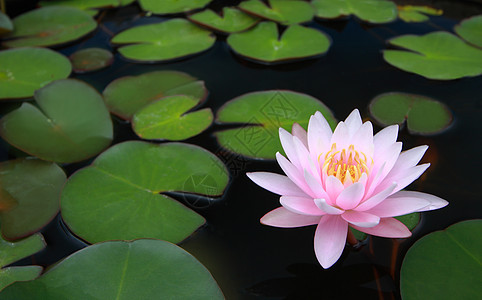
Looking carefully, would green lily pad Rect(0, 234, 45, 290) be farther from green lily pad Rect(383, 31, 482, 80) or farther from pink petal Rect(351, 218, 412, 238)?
green lily pad Rect(383, 31, 482, 80)

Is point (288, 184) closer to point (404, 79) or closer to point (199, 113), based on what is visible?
point (199, 113)

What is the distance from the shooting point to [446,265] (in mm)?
1184

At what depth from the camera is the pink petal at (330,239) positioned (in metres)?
1.07

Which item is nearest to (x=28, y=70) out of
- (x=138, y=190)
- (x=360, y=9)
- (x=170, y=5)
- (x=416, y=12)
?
(x=170, y=5)

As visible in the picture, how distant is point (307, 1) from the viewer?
290 cm

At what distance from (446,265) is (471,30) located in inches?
78.8

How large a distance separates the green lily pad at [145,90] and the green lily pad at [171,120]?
81mm

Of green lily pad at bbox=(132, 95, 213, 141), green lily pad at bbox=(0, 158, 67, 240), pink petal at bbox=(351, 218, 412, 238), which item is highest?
pink petal at bbox=(351, 218, 412, 238)

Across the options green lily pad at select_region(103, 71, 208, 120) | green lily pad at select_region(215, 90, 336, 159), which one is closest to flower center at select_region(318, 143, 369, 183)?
green lily pad at select_region(215, 90, 336, 159)

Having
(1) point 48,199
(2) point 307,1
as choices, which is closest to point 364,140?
(1) point 48,199

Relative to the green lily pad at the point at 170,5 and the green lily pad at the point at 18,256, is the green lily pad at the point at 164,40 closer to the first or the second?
the green lily pad at the point at 170,5

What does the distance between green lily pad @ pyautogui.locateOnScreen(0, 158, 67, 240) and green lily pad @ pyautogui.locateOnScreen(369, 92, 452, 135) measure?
1.57 m

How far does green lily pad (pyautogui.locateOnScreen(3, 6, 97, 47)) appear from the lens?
8.31ft

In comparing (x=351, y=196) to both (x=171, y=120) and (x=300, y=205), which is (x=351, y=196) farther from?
(x=171, y=120)
